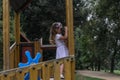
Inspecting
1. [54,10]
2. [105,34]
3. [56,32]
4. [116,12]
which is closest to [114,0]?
[116,12]

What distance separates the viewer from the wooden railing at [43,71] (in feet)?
13.9

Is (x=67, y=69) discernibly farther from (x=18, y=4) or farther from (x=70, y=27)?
(x=18, y=4)

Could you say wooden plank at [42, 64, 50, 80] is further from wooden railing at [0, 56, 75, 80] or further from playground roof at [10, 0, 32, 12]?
playground roof at [10, 0, 32, 12]

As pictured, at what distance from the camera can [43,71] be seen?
5215 millimetres

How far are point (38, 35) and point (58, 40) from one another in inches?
642

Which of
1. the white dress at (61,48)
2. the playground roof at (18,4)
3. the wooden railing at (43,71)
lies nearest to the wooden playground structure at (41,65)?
the wooden railing at (43,71)

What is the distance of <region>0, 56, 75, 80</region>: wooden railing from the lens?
423cm

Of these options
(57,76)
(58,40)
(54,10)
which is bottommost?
(57,76)

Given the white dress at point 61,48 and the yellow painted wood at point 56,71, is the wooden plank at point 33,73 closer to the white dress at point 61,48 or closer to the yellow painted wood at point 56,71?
the yellow painted wood at point 56,71

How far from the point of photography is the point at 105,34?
2284cm

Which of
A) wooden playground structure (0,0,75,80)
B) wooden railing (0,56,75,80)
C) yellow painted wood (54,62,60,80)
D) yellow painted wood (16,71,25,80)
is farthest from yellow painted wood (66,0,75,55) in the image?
yellow painted wood (16,71,25,80)

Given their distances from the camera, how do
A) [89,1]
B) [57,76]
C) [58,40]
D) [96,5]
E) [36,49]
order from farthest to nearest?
[89,1], [96,5], [36,49], [58,40], [57,76]

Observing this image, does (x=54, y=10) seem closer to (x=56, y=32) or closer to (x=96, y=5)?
(x=96, y=5)

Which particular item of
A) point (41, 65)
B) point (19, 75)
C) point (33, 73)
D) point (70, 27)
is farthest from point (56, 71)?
point (19, 75)
